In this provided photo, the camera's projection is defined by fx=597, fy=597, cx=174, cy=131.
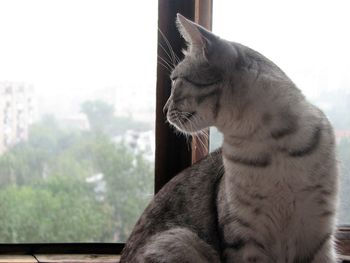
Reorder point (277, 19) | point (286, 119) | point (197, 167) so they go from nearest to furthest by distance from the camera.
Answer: point (286, 119)
point (197, 167)
point (277, 19)

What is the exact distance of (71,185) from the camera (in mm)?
2182

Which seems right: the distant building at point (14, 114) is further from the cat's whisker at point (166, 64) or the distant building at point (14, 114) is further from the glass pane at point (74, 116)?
the cat's whisker at point (166, 64)

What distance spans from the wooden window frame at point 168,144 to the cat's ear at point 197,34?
381mm

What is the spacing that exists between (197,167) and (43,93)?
626mm

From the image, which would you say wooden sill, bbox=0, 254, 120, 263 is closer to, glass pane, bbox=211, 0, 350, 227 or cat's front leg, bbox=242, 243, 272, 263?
cat's front leg, bbox=242, 243, 272, 263

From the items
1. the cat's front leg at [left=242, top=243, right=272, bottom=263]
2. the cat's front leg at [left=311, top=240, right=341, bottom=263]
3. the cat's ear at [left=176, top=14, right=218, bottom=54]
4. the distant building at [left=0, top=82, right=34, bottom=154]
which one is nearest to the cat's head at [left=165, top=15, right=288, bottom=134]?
the cat's ear at [left=176, top=14, right=218, bottom=54]

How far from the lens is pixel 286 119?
5.44ft

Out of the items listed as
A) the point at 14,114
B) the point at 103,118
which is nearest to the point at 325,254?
the point at 103,118

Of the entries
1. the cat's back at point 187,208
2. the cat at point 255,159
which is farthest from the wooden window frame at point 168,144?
the cat at point 255,159

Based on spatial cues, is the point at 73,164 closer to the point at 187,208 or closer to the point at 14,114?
the point at 14,114

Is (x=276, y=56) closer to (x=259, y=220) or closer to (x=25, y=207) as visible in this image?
(x=259, y=220)

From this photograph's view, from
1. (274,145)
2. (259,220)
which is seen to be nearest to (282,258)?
(259,220)

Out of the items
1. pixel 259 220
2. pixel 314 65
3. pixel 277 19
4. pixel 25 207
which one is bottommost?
pixel 25 207

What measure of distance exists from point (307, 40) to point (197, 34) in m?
0.62
